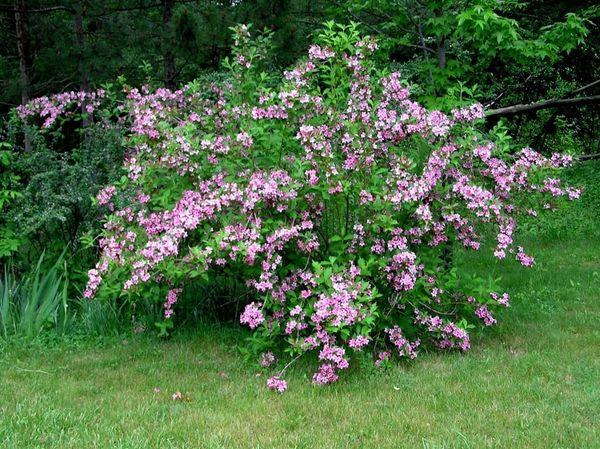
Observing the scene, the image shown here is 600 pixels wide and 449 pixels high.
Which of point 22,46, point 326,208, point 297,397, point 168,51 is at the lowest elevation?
point 297,397

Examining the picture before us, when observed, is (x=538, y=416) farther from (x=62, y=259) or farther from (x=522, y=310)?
(x=62, y=259)

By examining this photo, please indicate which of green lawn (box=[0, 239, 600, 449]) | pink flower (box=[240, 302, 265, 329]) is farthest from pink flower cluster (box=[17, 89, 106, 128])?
pink flower (box=[240, 302, 265, 329])

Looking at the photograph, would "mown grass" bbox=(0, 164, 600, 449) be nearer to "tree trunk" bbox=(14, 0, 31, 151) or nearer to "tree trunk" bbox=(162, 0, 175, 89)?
"tree trunk" bbox=(14, 0, 31, 151)

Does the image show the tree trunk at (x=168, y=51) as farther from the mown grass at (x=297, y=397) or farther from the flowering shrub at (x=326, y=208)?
the mown grass at (x=297, y=397)

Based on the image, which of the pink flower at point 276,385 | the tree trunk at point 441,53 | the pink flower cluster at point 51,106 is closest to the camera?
the pink flower at point 276,385

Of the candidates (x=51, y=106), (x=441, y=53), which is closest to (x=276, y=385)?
(x=51, y=106)

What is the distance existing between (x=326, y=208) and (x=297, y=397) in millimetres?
1565

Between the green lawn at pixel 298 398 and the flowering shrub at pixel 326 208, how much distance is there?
0.94 feet

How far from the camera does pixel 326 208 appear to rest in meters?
5.30

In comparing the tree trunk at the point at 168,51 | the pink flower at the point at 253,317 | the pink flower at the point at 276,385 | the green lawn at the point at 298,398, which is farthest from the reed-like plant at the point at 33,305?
the tree trunk at the point at 168,51

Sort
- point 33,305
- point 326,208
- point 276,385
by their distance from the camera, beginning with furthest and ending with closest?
point 33,305
point 326,208
point 276,385

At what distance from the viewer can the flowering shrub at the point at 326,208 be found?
186 inches

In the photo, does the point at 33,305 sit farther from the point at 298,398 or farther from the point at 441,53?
the point at 441,53

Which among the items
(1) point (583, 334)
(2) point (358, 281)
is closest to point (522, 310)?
(1) point (583, 334)
